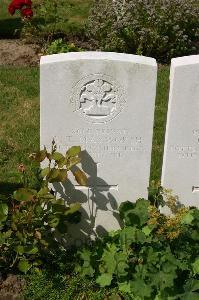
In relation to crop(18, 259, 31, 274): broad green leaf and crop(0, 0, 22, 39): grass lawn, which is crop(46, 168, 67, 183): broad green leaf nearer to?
crop(18, 259, 31, 274): broad green leaf

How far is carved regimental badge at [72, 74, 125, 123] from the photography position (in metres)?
4.26

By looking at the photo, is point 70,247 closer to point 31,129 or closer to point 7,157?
point 7,157

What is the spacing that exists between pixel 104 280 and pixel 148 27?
4.64 metres

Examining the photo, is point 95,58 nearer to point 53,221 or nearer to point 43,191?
point 43,191

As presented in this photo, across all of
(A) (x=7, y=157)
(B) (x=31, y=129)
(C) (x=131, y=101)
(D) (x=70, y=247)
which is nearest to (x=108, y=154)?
(C) (x=131, y=101)

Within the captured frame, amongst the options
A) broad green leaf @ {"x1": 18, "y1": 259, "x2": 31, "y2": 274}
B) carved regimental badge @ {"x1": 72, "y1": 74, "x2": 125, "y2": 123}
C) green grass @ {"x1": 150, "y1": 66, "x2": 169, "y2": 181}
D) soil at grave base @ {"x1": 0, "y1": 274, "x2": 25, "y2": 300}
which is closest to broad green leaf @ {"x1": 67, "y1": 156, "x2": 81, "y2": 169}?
carved regimental badge @ {"x1": 72, "y1": 74, "x2": 125, "y2": 123}

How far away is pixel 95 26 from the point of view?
27.5 feet

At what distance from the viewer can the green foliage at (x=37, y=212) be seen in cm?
425

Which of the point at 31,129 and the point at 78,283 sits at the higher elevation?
the point at 31,129

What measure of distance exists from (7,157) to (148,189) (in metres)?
1.95

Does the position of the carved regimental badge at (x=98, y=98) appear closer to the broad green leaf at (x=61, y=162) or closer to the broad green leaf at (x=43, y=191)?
the broad green leaf at (x=61, y=162)

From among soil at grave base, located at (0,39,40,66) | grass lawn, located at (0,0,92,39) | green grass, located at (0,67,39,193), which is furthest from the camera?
grass lawn, located at (0,0,92,39)

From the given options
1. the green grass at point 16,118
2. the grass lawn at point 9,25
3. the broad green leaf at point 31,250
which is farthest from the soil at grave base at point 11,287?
the grass lawn at point 9,25

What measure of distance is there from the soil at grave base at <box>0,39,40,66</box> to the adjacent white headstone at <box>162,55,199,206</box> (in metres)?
4.15
